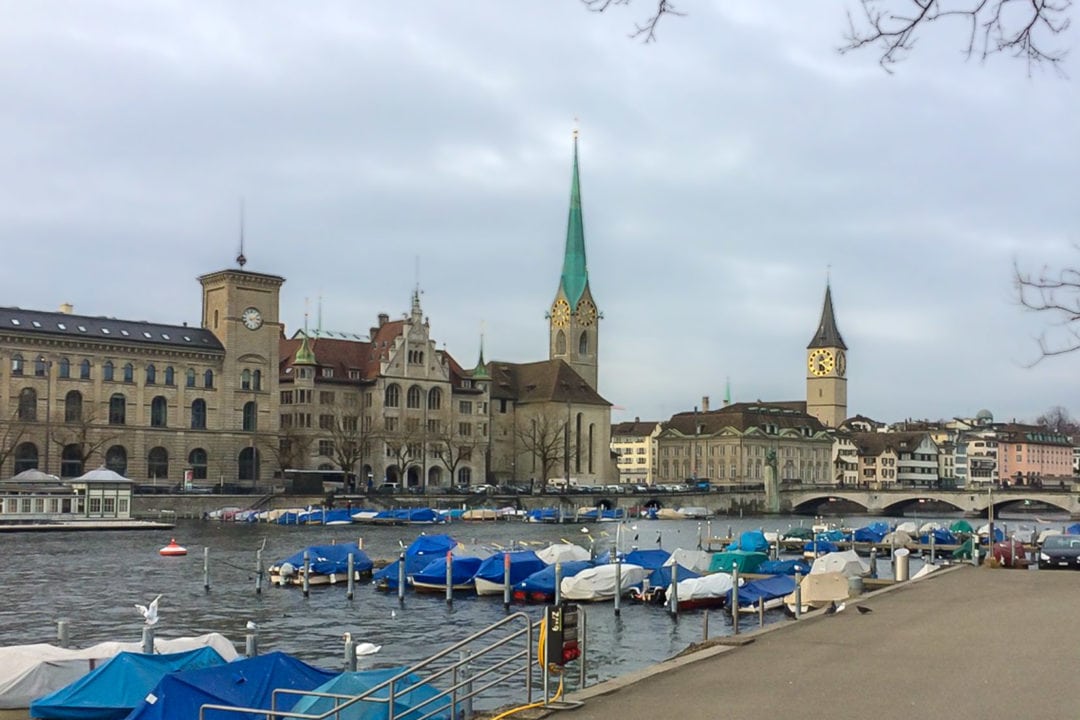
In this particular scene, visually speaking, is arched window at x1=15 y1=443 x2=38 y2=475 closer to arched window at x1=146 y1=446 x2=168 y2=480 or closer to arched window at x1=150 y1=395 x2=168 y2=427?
arched window at x1=146 y1=446 x2=168 y2=480

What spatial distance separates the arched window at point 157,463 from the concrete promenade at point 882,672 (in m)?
106

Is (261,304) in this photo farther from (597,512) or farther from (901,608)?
(901,608)

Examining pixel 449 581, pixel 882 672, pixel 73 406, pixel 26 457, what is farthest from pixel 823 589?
pixel 73 406

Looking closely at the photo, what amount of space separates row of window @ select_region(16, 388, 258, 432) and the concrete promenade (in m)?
102

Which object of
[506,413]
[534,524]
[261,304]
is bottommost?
[534,524]

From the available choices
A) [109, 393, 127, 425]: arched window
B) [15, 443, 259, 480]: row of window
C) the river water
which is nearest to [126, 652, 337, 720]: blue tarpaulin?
the river water

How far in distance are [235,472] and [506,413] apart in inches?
1879

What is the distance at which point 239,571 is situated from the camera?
59.6 meters

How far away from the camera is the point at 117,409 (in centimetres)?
12244

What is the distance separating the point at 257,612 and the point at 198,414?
88.2 metres

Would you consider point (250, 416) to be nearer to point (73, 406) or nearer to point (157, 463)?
point (157, 463)

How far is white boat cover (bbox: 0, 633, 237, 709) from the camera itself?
22.5 m

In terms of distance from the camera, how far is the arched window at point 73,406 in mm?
118312

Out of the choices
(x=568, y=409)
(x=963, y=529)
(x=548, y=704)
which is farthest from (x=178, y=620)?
(x=568, y=409)
